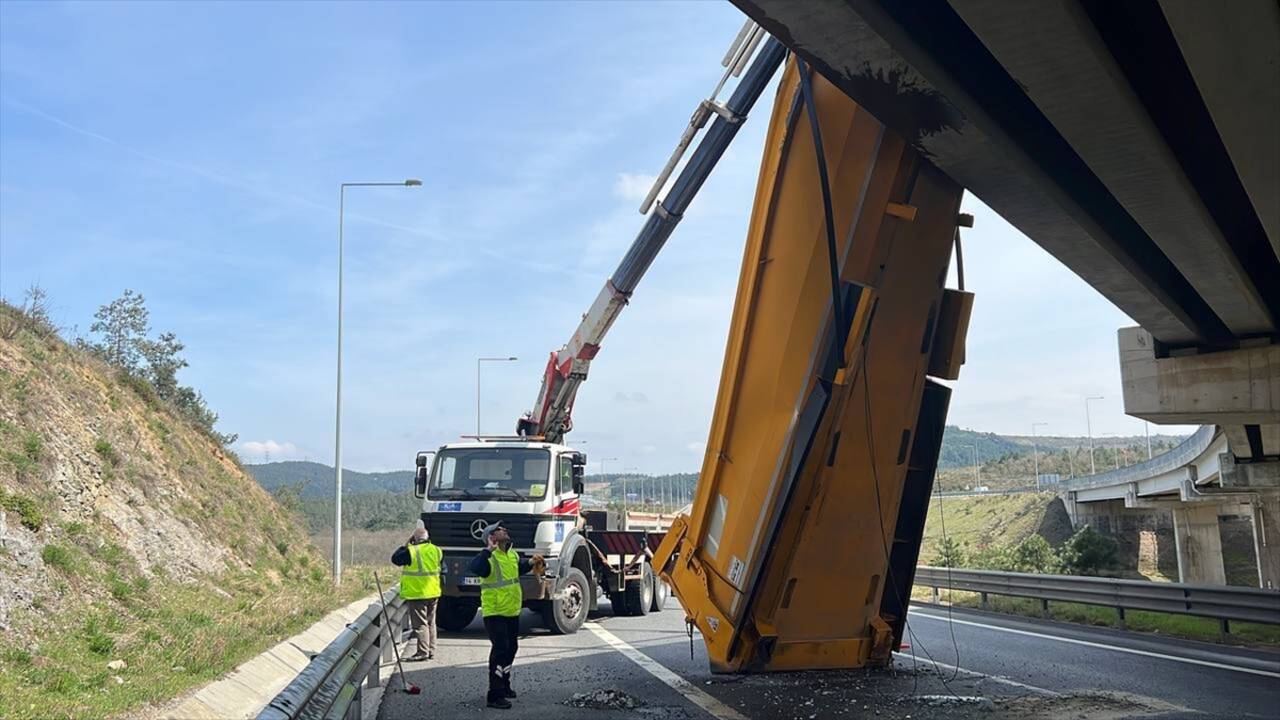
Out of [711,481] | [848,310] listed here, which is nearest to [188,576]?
[711,481]

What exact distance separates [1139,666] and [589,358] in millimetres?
8832

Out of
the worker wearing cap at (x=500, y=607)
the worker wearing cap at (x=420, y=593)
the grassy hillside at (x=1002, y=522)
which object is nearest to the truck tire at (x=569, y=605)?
the worker wearing cap at (x=420, y=593)

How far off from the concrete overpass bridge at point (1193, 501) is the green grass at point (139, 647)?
18322mm

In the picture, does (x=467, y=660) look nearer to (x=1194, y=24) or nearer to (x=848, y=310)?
(x=848, y=310)

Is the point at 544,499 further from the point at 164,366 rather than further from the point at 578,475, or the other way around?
the point at 164,366

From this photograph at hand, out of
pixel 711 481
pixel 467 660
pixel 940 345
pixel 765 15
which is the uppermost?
pixel 765 15

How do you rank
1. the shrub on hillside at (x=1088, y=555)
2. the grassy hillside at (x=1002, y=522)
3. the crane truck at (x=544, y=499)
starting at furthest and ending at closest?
1. the grassy hillside at (x=1002, y=522)
2. the shrub on hillside at (x=1088, y=555)
3. the crane truck at (x=544, y=499)

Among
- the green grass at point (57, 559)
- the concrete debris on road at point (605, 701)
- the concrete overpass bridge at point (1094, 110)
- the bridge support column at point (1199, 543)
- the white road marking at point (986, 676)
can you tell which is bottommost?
the bridge support column at point (1199, 543)

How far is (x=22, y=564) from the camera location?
31.4 feet

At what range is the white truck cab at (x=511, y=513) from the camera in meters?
12.4

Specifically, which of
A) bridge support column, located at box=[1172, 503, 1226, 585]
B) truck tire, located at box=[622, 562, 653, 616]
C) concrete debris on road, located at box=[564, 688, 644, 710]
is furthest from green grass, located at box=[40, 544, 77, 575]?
bridge support column, located at box=[1172, 503, 1226, 585]

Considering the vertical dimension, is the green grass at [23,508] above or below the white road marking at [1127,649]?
above

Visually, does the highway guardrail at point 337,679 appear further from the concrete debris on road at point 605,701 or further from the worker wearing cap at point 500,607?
the concrete debris on road at point 605,701

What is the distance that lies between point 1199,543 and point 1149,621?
32460mm
